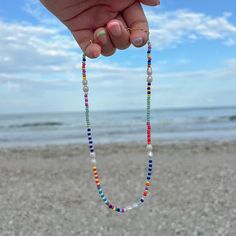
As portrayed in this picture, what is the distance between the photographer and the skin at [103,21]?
1928 mm

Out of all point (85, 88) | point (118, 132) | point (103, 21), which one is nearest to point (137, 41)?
point (103, 21)

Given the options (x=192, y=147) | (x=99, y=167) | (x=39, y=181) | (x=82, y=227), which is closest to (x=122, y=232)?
(x=82, y=227)

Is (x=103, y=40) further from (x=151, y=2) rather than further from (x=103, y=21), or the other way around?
(x=151, y=2)

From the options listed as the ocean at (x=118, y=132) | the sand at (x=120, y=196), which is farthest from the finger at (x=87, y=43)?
the ocean at (x=118, y=132)

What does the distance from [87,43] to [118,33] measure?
0.22m

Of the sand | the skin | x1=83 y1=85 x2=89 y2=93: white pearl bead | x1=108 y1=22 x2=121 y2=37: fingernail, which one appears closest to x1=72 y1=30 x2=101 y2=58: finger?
the skin

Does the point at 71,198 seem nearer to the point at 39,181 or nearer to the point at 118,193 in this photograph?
the point at 118,193

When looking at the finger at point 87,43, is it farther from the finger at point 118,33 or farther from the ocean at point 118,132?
the ocean at point 118,132

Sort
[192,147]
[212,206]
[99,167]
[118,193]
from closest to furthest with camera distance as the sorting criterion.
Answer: [212,206] < [118,193] < [99,167] < [192,147]

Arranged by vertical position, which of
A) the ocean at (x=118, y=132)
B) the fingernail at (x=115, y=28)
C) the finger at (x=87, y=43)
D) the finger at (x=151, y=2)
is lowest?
the ocean at (x=118, y=132)

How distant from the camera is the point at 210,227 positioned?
7.51m

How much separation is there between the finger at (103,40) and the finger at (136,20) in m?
0.11

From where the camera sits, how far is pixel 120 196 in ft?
32.9

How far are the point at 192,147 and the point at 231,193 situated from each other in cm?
962
